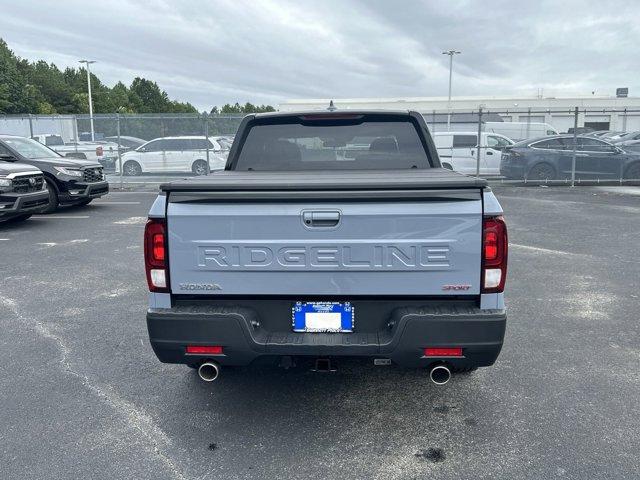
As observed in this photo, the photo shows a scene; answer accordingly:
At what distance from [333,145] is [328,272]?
1.99 meters

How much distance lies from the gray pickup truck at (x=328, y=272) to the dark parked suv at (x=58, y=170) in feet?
33.5

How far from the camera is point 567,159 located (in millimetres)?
17578

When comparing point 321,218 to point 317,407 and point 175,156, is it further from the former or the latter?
point 175,156

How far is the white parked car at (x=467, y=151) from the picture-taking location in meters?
18.3

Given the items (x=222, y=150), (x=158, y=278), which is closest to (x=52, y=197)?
(x=222, y=150)

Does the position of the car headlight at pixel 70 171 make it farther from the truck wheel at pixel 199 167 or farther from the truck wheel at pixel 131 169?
the truck wheel at pixel 131 169

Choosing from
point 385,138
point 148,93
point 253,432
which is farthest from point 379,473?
point 148,93

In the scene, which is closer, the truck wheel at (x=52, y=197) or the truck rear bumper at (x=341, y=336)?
the truck rear bumper at (x=341, y=336)

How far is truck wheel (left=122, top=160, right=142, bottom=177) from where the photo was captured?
1962cm

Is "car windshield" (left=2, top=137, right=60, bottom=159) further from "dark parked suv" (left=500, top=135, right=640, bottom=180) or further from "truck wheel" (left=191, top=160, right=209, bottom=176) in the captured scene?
"dark parked suv" (left=500, top=135, right=640, bottom=180)

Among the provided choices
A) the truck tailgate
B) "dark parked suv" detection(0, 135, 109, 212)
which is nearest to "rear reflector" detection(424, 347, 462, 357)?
the truck tailgate

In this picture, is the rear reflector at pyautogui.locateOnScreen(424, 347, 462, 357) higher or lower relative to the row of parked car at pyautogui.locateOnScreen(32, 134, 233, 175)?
lower

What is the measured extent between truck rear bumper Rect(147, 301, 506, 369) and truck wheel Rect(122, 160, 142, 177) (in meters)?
17.6

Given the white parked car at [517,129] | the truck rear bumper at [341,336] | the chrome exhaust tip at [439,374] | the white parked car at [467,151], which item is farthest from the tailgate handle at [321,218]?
the white parked car at [517,129]
